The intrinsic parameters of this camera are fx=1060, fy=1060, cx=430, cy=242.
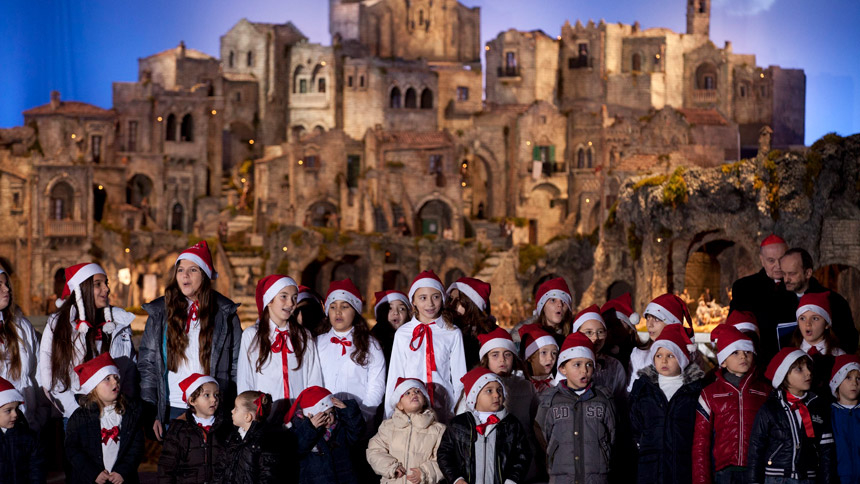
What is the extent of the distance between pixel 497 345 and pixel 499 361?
0.49 feet

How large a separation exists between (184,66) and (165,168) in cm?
920

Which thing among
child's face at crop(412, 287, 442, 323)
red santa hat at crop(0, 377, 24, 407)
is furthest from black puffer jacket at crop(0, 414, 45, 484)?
child's face at crop(412, 287, 442, 323)

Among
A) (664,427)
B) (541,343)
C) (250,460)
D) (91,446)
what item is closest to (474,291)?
(541,343)

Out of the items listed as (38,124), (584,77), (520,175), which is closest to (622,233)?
(520,175)

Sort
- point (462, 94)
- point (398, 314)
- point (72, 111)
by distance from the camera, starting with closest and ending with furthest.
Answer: point (398, 314) < point (72, 111) < point (462, 94)

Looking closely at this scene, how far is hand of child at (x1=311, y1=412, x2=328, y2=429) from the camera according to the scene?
29.6ft

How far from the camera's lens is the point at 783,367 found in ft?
29.6

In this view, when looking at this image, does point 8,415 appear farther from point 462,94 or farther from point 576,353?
point 462,94

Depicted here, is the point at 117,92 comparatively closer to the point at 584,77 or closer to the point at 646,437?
the point at 584,77

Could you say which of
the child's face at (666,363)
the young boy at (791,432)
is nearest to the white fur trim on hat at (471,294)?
the child's face at (666,363)

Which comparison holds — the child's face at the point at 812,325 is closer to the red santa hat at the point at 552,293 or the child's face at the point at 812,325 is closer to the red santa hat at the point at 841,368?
the red santa hat at the point at 841,368

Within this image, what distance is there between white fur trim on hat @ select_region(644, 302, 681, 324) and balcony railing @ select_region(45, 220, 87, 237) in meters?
46.4

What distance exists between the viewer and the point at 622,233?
39969 millimetres

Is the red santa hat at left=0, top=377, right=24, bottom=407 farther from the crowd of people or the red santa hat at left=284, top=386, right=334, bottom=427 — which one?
the red santa hat at left=284, top=386, right=334, bottom=427
